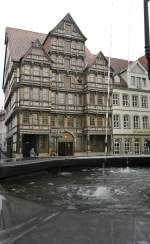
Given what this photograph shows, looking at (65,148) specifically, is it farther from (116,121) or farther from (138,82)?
(138,82)

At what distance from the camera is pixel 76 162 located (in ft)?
65.6

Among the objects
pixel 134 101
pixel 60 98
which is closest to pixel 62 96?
pixel 60 98

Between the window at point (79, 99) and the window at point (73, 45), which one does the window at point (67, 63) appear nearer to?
the window at point (73, 45)

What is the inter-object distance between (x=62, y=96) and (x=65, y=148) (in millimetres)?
7555

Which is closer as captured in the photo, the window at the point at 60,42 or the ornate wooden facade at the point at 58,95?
the ornate wooden facade at the point at 58,95

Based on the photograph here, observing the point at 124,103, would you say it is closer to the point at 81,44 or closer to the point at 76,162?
the point at 81,44

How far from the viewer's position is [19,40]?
43531mm

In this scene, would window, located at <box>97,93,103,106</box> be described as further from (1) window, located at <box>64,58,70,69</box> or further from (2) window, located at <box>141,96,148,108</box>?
(2) window, located at <box>141,96,148,108</box>

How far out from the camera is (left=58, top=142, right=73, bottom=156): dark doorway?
39037mm

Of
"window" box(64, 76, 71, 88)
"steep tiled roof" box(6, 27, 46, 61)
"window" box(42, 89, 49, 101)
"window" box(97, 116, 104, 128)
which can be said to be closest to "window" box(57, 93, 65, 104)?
"window" box(64, 76, 71, 88)

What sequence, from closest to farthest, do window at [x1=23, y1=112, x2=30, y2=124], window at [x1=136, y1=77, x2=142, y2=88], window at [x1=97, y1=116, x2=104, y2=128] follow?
window at [x1=23, y1=112, x2=30, y2=124] → window at [x1=97, y1=116, x2=104, y2=128] → window at [x1=136, y1=77, x2=142, y2=88]

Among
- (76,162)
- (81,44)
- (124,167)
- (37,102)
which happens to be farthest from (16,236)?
(81,44)

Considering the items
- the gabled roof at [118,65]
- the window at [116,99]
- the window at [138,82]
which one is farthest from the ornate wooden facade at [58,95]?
the window at [138,82]

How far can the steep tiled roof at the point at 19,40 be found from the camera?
40.1 m
